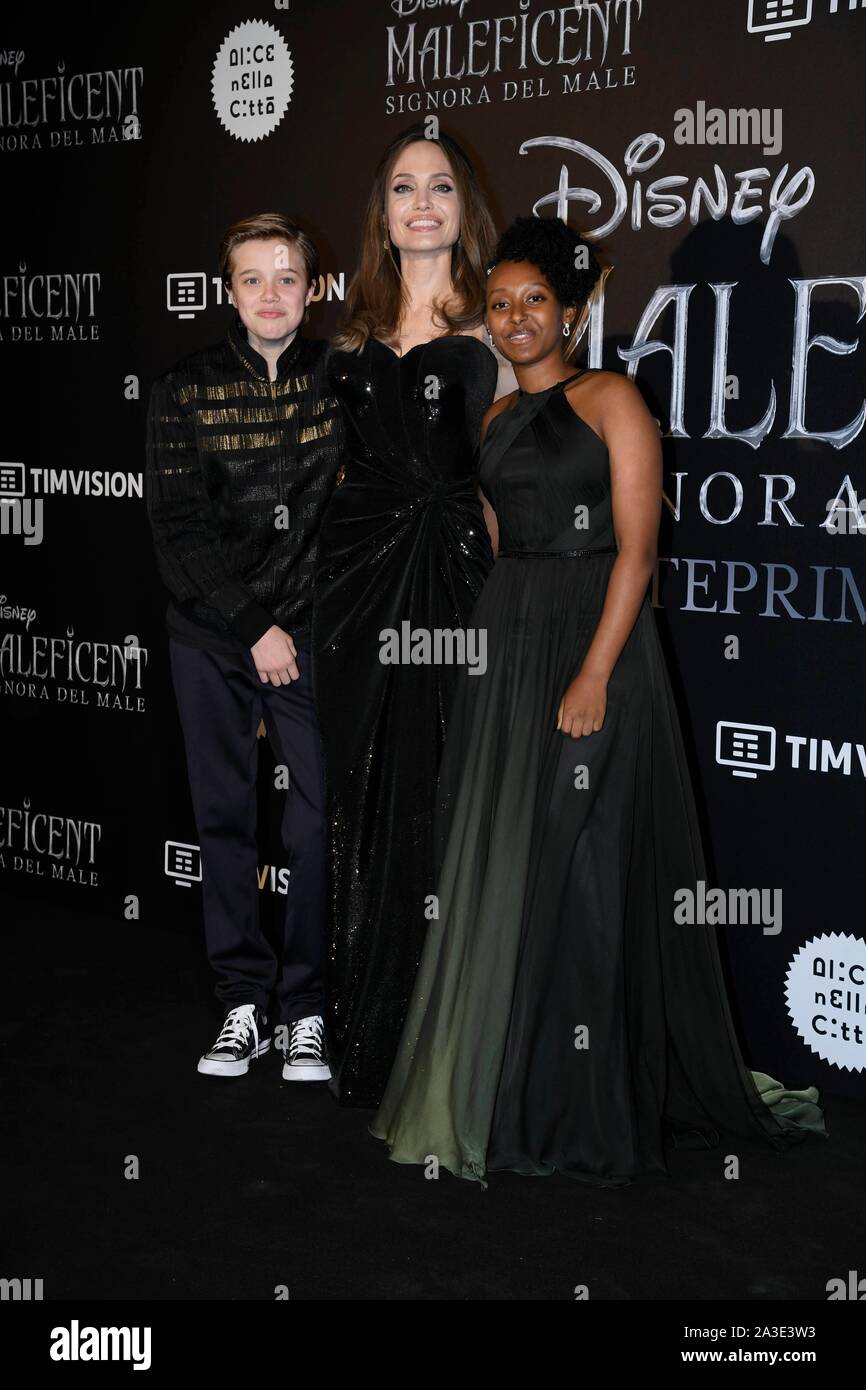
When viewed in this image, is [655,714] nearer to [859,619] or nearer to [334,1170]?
[859,619]

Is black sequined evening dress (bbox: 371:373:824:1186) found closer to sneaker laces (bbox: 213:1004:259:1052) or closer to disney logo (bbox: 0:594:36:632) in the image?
sneaker laces (bbox: 213:1004:259:1052)

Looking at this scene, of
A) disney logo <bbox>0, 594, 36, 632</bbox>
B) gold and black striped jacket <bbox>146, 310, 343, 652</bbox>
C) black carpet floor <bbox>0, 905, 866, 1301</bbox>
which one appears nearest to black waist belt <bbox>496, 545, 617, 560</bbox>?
gold and black striped jacket <bbox>146, 310, 343, 652</bbox>

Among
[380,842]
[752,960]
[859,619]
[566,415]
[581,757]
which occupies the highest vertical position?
[566,415]

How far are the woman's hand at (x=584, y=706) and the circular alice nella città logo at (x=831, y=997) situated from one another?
3.07 feet

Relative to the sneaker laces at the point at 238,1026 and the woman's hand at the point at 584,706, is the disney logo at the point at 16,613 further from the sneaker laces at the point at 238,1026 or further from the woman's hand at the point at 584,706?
the woman's hand at the point at 584,706

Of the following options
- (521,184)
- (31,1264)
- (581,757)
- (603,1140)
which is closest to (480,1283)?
(603,1140)

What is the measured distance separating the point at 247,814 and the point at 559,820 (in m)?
0.97

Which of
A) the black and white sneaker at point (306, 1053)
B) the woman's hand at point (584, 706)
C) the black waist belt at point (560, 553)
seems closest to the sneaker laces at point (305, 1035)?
the black and white sneaker at point (306, 1053)

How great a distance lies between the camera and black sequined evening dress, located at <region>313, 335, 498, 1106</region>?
3.21 meters

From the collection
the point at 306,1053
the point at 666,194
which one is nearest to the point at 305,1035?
the point at 306,1053

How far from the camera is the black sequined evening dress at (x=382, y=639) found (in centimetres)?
321

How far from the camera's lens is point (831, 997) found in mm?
3461

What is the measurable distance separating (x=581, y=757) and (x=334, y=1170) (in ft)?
3.22

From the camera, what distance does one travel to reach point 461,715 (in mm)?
3176
